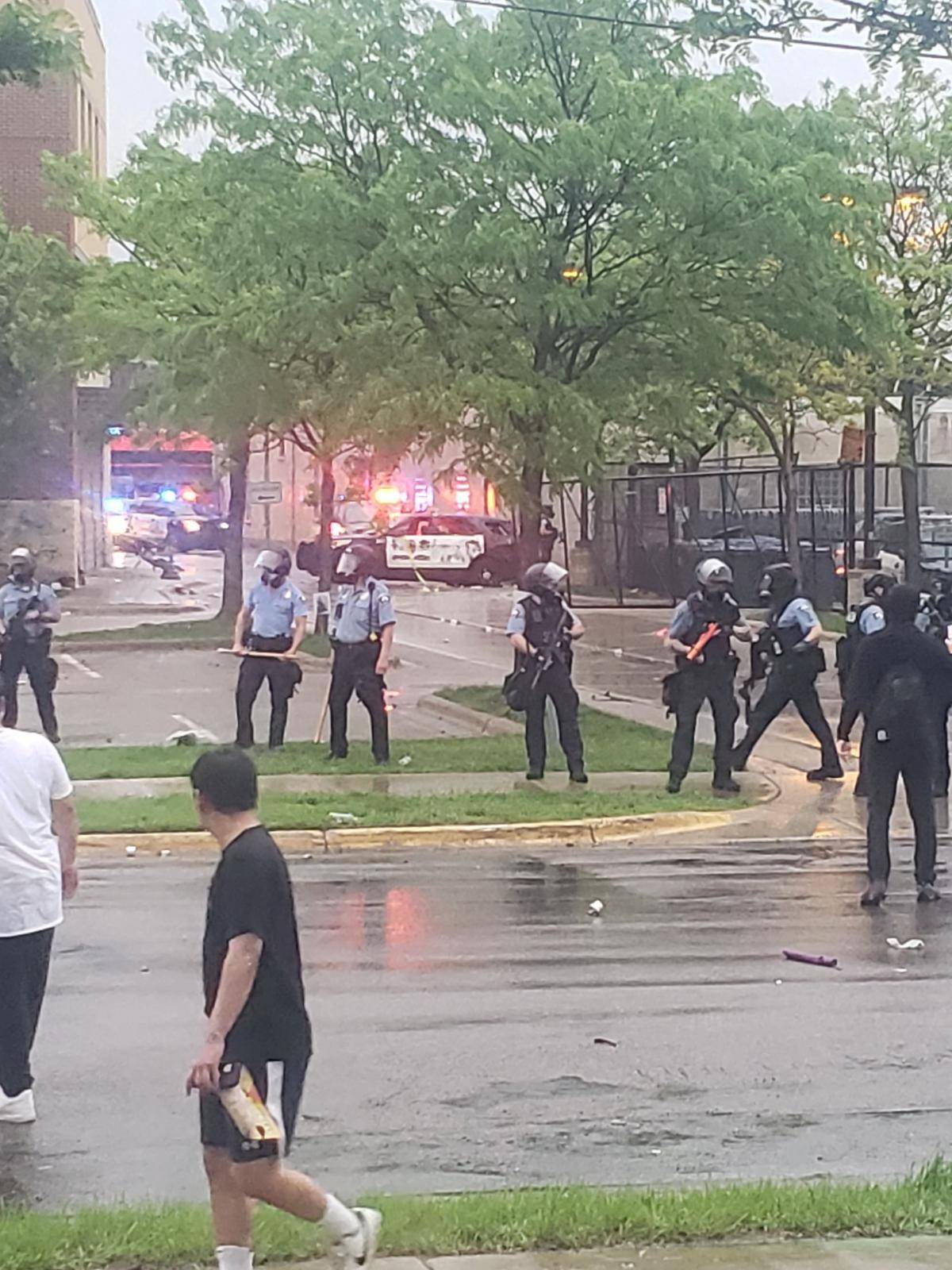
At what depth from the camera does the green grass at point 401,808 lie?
44.7 feet

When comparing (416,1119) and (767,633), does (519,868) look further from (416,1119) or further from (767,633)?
(416,1119)

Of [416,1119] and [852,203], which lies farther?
[852,203]

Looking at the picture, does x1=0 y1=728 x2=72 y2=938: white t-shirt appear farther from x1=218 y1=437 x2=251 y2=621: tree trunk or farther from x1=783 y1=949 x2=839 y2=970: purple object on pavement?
x1=218 y1=437 x2=251 y2=621: tree trunk

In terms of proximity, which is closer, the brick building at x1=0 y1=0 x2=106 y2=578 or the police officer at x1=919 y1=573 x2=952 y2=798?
Answer: the police officer at x1=919 y1=573 x2=952 y2=798

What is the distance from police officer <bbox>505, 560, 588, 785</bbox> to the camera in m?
15.6

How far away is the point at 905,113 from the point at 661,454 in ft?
68.8

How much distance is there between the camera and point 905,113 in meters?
28.7

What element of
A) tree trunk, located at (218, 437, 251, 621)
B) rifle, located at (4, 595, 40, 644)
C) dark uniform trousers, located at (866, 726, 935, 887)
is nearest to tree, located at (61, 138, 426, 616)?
tree trunk, located at (218, 437, 251, 621)

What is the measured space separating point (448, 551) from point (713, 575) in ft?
101

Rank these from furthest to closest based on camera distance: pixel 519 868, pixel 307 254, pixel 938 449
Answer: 1. pixel 938 449
2. pixel 307 254
3. pixel 519 868

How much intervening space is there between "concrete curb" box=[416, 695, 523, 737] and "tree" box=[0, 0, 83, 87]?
310 inches

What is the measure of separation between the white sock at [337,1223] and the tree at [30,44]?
1594cm

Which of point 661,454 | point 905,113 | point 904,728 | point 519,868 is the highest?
point 905,113

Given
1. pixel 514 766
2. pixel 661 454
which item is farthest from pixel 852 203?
pixel 661 454
